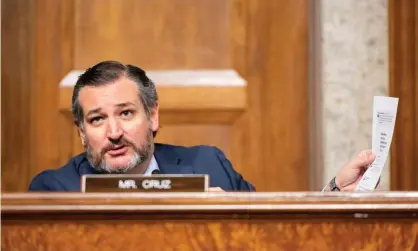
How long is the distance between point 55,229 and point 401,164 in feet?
4.54

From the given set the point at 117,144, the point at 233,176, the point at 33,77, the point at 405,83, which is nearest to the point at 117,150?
the point at 117,144

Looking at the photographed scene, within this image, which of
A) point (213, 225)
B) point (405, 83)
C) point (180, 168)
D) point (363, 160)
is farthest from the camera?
point (405, 83)

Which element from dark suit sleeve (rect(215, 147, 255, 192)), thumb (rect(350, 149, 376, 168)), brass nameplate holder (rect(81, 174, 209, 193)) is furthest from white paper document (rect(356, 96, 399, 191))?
dark suit sleeve (rect(215, 147, 255, 192))

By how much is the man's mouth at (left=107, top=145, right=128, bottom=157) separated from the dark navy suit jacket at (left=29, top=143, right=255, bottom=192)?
83 mm

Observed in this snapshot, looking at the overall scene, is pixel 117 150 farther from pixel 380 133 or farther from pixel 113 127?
pixel 380 133

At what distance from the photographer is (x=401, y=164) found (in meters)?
2.27

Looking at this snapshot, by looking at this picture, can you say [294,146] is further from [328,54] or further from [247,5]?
[247,5]

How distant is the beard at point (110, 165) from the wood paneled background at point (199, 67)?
1.95 feet

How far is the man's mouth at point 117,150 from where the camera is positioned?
172 cm

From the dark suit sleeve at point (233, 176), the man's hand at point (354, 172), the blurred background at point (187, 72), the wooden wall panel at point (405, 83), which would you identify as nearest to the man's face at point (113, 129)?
the dark suit sleeve at point (233, 176)

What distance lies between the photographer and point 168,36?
2.36m

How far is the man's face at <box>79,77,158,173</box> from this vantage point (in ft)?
5.65

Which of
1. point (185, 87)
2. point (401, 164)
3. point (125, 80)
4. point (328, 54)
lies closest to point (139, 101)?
point (125, 80)

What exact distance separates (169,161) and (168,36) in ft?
1.98
